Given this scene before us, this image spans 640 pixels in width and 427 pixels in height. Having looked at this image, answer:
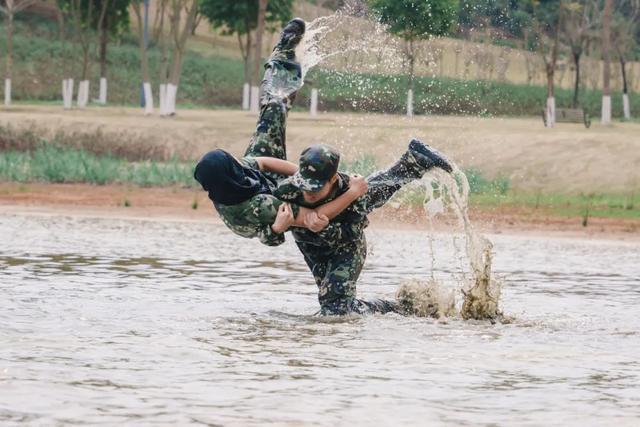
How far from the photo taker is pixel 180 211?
22562 millimetres

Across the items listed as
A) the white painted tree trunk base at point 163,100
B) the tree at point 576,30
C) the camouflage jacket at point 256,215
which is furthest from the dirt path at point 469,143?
the tree at point 576,30

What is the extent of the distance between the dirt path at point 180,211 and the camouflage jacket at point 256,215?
10.2 metres

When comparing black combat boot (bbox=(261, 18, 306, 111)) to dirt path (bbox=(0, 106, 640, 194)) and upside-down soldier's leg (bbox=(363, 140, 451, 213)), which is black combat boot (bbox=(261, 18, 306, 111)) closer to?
upside-down soldier's leg (bbox=(363, 140, 451, 213))

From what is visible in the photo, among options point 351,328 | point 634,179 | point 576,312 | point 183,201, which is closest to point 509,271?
point 576,312

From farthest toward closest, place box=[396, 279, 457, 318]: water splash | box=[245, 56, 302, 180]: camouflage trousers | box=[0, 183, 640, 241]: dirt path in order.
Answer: box=[0, 183, 640, 241]: dirt path → box=[396, 279, 457, 318]: water splash → box=[245, 56, 302, 180]: camouflage trousers

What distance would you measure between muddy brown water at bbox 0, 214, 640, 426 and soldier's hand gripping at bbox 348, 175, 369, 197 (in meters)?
0.79

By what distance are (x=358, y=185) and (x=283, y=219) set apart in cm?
53

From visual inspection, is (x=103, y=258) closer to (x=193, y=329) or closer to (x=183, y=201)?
(x=193, y=329)

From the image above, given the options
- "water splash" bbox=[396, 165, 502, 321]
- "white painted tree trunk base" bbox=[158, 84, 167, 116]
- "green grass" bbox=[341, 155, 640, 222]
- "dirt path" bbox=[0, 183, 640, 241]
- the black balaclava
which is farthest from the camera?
"white painted tree trunk base" bbox=[158, 84, 167, 116]

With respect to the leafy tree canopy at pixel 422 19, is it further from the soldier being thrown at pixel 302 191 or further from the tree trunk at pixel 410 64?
the soldier being thrown at pixel 302 191

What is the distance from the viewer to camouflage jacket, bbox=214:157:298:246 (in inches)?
367

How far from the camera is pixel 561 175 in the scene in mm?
27234

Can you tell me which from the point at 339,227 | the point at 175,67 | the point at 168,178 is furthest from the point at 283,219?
the point at 175,67

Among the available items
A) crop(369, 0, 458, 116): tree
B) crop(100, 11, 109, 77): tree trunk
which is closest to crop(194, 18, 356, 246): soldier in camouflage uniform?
crop(369, 0, 458, 116): tree
